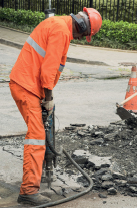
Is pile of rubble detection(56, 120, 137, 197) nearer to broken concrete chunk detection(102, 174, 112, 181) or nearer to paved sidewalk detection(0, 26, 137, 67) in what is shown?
→ broken concrete chunk detection(102, 174, 112, 181)

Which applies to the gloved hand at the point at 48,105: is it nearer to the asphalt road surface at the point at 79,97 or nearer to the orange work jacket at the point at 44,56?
the orange work jacket at the point at 44,56

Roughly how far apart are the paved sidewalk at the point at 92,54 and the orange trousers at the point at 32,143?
893 cm

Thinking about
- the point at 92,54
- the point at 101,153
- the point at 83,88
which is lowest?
the point at 83,88

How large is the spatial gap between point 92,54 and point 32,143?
1039 cm

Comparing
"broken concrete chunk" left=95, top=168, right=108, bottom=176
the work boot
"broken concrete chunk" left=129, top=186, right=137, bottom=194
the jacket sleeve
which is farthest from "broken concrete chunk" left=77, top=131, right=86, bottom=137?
the jacket sleeve

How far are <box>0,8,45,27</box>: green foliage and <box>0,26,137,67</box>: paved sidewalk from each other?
1198 millimetres

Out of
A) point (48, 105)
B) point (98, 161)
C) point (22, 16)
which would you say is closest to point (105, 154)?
point (98, 161)

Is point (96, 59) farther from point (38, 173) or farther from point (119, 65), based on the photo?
point (38, 173)

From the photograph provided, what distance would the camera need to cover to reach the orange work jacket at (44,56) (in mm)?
3393

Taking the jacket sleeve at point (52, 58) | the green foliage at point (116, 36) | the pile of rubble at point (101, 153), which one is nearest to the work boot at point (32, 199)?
the pile of rubble at point (101, 153)

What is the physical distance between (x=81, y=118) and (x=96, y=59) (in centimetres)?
651

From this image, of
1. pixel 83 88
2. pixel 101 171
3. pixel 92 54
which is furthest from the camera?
pixel 92 54

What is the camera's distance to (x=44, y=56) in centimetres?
352

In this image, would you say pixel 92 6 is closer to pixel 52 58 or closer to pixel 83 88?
pixel 83 88
